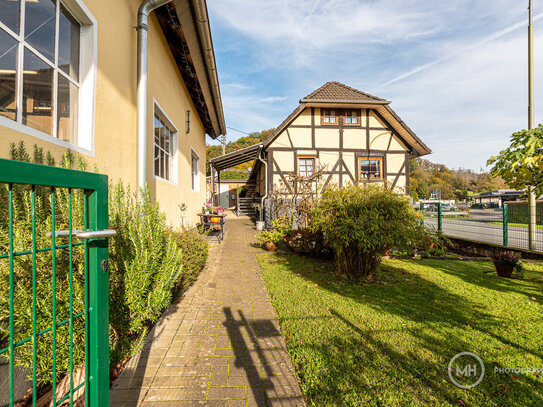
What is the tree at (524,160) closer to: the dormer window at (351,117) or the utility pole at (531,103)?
the utility pole at (531,103)

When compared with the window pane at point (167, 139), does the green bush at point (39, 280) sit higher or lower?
lower

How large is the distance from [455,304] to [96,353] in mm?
4439

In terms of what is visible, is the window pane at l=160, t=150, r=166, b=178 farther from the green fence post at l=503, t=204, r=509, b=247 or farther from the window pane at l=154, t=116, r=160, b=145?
the green fence post at l=503, t=204, r=509, b=247

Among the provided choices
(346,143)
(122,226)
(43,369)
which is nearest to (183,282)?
(122,226)

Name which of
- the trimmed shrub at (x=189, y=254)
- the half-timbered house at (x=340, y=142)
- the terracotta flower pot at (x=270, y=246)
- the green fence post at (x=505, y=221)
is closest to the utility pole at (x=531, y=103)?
→ the green fence post at (x=505, y=221)

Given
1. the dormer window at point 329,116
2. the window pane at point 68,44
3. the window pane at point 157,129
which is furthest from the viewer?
the dormer window at point 329,116

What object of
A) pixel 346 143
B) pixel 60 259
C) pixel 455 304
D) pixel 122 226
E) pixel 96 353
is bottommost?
pixel 455 304

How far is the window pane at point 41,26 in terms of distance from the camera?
1.84m

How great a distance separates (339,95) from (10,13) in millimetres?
12243

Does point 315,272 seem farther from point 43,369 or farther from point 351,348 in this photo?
point 43,369

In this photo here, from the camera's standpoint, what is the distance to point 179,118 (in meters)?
5.84

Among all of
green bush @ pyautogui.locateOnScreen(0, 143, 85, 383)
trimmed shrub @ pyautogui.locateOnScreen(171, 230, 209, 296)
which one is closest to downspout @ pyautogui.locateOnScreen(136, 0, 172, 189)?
Result: trimmed shrub @ pyautogui.locateOnScreen(171, 230, 209, 296)

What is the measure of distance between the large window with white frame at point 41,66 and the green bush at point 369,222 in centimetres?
372

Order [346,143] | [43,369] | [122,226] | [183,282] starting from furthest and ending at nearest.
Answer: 1. [346,143]
2. [183,282]
3. [122,226]
4. [43,369]
